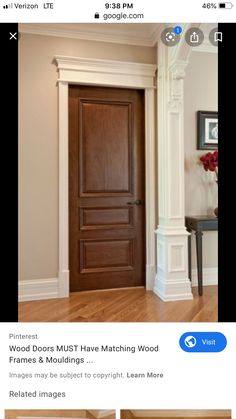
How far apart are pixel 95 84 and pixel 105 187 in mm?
757

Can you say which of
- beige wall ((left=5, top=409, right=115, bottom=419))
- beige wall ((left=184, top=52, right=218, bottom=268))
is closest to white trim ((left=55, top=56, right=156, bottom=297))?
beige wall ((left=184, top=52, right=218, bottom=268))

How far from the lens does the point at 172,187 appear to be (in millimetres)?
1948

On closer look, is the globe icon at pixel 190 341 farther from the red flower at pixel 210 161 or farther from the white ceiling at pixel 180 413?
the red flower at pixel 210 161

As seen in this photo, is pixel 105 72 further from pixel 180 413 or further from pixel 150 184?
pixel 180 413

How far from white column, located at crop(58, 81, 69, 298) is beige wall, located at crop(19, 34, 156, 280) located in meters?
0.04

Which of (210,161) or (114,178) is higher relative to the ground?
(210,161)

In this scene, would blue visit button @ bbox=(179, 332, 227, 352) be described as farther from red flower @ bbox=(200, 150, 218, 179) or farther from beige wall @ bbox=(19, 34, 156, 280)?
red flower @ bbox=(200, 150, 218, 179)

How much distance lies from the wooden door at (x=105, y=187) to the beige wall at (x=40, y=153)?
0.14 m

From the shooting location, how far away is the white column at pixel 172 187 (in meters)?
1.90

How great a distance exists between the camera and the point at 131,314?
1494 mm

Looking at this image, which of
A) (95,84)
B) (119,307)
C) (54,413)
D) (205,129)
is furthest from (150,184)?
(54,413)

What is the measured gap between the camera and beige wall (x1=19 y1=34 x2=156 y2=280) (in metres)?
1.85

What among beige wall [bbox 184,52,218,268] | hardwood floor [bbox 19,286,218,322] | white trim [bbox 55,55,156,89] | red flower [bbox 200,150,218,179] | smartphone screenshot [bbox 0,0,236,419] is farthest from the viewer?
beige wall [bbox 184,52,218,268]
